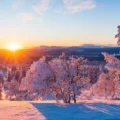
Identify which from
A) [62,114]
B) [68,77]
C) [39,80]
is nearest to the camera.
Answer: [62,114]

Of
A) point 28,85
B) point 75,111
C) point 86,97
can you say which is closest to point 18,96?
point 86,97

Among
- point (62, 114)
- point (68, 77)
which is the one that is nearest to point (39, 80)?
point (68, 77)

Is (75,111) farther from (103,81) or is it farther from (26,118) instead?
(103,81)

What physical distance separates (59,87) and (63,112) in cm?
767

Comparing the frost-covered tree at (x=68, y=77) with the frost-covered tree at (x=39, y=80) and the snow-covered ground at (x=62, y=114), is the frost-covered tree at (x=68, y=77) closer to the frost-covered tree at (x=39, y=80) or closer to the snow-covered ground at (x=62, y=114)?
the frost-covered tree at (x=39, y=80)

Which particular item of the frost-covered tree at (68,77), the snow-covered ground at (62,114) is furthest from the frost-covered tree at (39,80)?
the snow-covered ground at (62,114)

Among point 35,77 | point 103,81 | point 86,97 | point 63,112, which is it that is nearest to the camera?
point 63,112

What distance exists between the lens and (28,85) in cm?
2448

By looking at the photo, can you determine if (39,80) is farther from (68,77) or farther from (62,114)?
(62,114)

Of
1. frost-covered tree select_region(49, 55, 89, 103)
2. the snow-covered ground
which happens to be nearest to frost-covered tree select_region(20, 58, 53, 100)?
frost-covered tree select_region(49, 55, 89, 103)

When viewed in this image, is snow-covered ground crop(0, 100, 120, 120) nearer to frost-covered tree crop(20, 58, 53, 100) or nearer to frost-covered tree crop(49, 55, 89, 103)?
frost-covered tree crop(20, 58, 53, 100)

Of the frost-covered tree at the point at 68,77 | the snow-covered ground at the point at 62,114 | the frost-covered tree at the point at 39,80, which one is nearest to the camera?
the snow-covered ground at the point at 62,114

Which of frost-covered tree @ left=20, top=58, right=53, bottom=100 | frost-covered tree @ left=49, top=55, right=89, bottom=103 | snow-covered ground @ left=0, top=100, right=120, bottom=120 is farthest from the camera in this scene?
frost-covered tree @ left=49, top=55, right=89, bottom=103

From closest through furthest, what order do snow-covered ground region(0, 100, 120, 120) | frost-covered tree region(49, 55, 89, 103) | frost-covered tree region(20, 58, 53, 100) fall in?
1. snow-covered ground region(0, 100, 120, 120)
2. frost-covered tree region(20, 58, 53, 100)
3. frost-covered tree region(49, 55, 89, 103)
